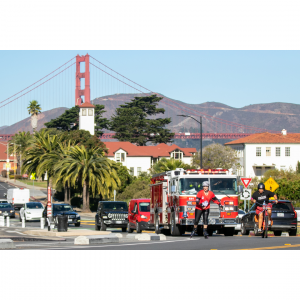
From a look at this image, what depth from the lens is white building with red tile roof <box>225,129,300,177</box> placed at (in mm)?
93875

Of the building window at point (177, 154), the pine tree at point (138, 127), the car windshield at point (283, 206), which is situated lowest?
the car windshield at point (283, 206)

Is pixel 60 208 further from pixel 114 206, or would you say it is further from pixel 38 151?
pixel 38 151

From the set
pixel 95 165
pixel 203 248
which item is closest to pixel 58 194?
pixel 95 165

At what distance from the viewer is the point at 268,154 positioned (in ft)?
310

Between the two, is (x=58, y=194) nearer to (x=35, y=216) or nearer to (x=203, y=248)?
(x=35, y=216)

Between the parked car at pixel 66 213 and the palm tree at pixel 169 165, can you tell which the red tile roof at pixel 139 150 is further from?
the parked car at pixel 66 213

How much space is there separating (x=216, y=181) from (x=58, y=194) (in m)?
60.5

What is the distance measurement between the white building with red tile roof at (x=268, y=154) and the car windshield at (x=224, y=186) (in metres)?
74.4

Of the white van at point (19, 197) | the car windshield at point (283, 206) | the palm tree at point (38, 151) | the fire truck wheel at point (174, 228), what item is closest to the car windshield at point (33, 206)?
the white van at point (19, 197)

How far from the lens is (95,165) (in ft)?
183

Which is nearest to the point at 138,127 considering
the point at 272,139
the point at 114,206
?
the point at 272,139

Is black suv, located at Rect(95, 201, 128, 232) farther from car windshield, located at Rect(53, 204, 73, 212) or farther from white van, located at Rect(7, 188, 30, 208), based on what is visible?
white van, located at Rect(7, 188, 30, 208)

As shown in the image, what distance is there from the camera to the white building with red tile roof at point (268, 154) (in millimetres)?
93875

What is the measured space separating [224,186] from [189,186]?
1369mm
